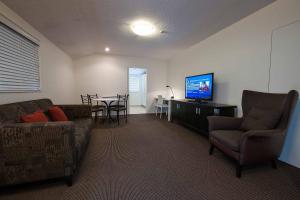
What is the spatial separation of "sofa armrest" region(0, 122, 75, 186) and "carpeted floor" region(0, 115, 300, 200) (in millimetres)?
206

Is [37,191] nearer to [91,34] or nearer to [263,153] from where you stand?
[263,153]

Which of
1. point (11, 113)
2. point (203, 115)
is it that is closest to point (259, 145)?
point (203, 115)

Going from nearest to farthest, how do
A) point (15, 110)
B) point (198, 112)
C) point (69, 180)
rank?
point (69, 180)
point (15, 110)
point (198, 112)

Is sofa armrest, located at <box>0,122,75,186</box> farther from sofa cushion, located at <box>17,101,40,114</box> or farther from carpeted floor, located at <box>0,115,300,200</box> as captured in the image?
sofa cushion, located at <box>17,101,40,114</box>

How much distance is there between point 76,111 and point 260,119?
134 inches

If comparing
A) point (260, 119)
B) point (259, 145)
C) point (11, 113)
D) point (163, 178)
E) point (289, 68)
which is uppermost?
point (289, 68)

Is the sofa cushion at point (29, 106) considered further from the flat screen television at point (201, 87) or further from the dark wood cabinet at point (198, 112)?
the flat screen television at point (201, 87)

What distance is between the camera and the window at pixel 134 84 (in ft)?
26.8

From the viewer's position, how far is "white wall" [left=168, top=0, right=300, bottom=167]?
213 centimetres

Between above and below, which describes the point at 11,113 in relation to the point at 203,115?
above

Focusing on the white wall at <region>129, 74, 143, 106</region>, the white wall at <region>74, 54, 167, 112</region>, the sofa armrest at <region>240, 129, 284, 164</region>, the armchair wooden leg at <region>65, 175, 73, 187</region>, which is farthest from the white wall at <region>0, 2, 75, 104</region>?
the white wall at <region>129, 74, 143, 106</region>

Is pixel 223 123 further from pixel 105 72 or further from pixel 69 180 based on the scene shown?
pixel 105 72

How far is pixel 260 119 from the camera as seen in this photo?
1996 mm

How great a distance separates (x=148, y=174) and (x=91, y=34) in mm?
3216
